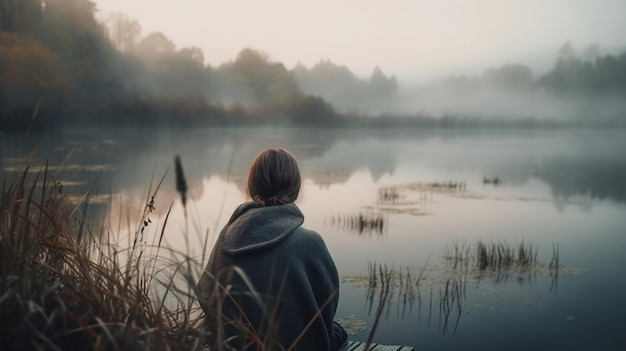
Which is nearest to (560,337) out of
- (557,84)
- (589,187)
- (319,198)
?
(319,198)

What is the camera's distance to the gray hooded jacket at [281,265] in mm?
2211

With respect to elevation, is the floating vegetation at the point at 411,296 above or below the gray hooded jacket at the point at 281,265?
below

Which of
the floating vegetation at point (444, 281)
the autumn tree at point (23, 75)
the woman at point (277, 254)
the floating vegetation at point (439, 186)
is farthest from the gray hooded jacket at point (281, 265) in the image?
the autumn tree at point (23, 75)

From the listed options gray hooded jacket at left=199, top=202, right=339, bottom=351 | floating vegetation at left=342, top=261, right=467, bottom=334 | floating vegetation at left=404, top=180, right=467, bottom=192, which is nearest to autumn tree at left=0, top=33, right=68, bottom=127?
floating vegetation at left=404, top=180, right=467, bottom=192

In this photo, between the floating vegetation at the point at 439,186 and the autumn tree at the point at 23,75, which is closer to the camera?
the floating vegetation at the point at 439,186

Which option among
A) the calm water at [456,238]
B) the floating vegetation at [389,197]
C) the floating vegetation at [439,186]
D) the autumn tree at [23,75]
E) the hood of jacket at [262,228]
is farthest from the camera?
the autumn tree at [23,75]

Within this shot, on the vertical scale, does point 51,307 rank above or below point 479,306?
above

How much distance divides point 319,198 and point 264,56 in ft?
92.9

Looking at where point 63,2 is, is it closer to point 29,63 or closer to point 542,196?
point 29,63

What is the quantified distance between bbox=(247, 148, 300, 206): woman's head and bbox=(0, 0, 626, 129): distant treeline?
17.8 metres

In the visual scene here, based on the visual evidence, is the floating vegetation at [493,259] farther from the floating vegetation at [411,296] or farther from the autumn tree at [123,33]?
the autumn tree at [123,33]

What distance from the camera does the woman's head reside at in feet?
7.35

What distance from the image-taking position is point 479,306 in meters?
6.08

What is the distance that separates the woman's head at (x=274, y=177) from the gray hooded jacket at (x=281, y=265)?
0.13 ft
